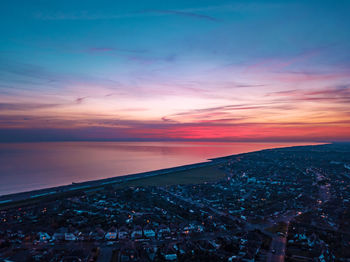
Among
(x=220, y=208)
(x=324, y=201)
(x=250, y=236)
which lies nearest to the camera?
(x=250, y=236)

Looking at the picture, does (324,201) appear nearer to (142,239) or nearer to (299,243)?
(299,243)

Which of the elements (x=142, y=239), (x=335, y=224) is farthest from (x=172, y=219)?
(x=335, y=224)

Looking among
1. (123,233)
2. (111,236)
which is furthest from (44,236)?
(123,233)

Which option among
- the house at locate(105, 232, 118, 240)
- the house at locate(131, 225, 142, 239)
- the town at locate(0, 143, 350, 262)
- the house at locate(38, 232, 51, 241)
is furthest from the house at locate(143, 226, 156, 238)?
the house at locate(38, 232, 51, 241)

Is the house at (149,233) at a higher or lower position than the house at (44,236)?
higher

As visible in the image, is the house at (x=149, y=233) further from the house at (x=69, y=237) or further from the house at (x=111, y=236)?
the house at (x=69, y=237)

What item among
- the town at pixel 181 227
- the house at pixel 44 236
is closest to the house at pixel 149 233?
the town at pixel 181 227

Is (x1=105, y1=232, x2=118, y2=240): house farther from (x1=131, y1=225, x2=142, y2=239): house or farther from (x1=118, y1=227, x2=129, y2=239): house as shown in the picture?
(x1=131, y1=225, x2=142, y2=239): house

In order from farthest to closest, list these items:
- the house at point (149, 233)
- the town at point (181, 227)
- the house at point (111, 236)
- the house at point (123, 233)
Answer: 1. the house at point (149, 233)
2. the house at point (123, 233)
3. the house at point (111, 236)
4. the town at point (181, 227)
